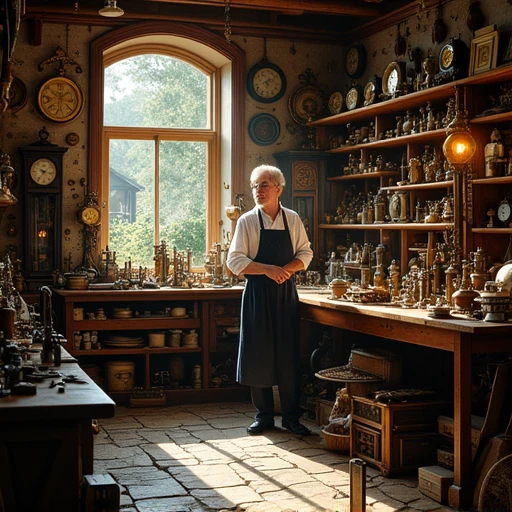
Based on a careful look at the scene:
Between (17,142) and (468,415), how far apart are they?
557 cm

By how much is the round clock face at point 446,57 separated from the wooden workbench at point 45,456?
4.91m

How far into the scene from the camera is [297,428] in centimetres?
684

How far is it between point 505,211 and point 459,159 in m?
0.58

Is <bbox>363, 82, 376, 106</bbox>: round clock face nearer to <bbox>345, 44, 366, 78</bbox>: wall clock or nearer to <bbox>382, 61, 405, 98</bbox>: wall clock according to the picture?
<bbox>382, 61, 405, 98</bbox>: wall clock

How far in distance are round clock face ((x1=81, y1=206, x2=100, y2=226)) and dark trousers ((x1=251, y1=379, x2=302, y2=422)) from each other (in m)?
2.86

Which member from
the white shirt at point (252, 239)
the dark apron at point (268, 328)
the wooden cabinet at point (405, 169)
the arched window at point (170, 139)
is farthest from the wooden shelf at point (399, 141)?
the dark apron at point (268, 328)

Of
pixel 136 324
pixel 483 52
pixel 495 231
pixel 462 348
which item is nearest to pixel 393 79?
pixel 483 52

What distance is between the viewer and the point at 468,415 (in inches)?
197

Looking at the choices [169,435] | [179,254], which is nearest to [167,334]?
[179,254]

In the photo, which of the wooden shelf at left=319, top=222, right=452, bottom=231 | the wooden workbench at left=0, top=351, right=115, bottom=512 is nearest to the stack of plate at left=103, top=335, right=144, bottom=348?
the wooden shelf at left=319, top=222, right=452, bottom=231

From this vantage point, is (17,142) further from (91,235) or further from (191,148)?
(191,148)

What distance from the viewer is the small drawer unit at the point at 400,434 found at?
5652mm

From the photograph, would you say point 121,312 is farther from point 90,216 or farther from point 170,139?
Result: point 170,139

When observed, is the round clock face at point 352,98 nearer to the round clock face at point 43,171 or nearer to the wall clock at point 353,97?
the wall clock at point 353,97
